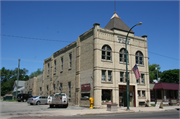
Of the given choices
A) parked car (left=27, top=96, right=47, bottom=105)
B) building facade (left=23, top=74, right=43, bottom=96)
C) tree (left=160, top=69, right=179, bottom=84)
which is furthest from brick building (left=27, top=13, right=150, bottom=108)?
tree (left=160, top=69, right=179, bottom=84)

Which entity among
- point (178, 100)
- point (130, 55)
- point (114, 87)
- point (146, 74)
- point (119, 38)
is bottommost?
point (178, 100)

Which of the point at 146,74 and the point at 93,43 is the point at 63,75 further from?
the point at 146,74

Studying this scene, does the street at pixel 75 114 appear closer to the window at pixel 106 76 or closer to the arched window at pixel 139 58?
the window at pixel 106 76

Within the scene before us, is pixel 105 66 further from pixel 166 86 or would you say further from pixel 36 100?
pixel 166 86

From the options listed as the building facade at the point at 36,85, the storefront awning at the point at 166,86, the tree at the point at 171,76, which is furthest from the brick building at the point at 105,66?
the tree at the point at 171,76

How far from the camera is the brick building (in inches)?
945

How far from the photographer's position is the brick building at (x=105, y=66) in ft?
78.8

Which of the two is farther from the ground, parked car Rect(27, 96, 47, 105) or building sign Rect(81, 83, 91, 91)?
building sign Rect(81, 83, 91, 91)

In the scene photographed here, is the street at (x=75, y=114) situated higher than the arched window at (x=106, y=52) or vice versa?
the arched window at (x=106, y=52)

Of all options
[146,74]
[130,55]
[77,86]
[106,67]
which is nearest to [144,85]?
[146,74]

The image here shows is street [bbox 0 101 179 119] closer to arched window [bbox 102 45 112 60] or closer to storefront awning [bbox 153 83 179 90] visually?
arched window [bbox 102 45 112 60]

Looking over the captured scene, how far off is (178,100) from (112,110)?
20.6m

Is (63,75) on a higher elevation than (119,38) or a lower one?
lower

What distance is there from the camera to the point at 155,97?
113 feet
